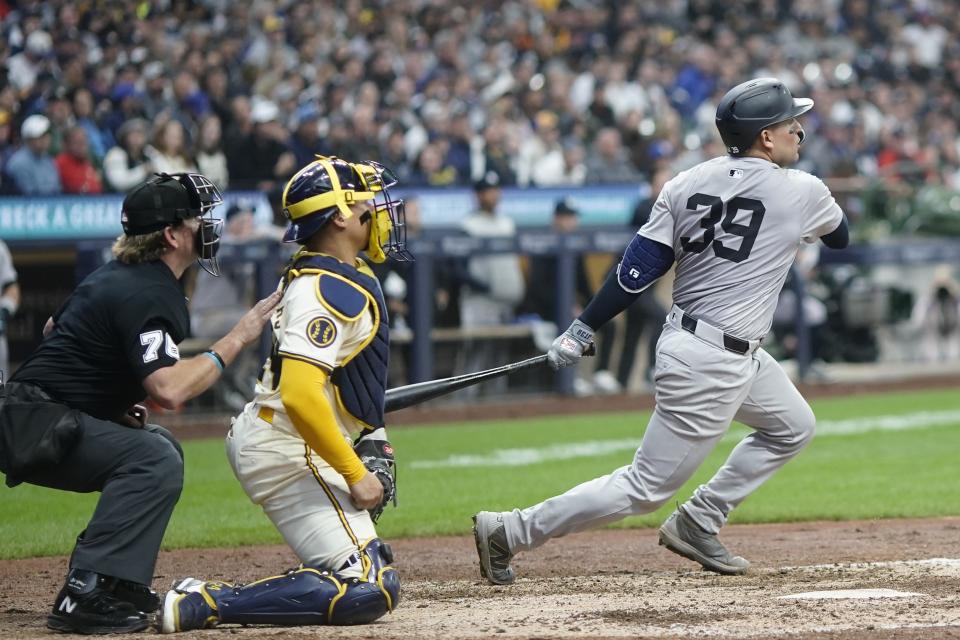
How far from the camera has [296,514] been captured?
4504 mm

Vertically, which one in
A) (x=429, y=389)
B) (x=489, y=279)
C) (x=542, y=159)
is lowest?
(x=489, y=279)

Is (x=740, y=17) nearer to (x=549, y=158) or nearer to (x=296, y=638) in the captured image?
(x=549, y=158)

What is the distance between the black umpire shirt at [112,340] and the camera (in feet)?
14.6

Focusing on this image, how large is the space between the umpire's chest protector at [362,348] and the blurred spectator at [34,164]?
8251 mm

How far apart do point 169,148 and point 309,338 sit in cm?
874

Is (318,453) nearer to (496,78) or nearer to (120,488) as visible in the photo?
(120,488)

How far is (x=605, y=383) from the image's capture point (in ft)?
45.0

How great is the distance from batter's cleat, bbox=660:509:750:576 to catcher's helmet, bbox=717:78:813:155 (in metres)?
1.54

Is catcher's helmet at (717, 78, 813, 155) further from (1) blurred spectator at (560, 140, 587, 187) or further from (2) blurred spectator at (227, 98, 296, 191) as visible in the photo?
(1) blurred spectator at (560, 140, 587, 187)

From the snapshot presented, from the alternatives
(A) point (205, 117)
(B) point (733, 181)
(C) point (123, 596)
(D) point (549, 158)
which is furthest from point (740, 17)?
(C) point (123, 596)

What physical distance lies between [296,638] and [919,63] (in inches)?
821

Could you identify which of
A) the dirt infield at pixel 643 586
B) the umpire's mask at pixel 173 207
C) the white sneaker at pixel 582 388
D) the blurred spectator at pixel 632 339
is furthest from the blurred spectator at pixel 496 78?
the umpire's mask at pixel 173 207

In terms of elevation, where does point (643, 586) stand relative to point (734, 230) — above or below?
below

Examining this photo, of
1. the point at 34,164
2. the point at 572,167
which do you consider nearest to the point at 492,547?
the point at 34,164
